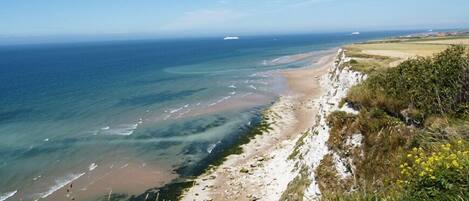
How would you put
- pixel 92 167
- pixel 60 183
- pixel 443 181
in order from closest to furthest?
pixel 443 181 → pixel 60 183 → pixel 92 167

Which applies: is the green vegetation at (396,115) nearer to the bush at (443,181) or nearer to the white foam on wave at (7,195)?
the bush at (443,181)

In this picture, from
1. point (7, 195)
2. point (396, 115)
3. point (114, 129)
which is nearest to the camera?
point (396, 115)

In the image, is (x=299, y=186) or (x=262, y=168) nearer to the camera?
(x=299, y=186)

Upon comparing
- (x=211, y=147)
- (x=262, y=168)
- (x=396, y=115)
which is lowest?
(x=211, y=147)

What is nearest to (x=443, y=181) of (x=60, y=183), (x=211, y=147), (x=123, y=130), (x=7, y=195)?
(x=60, y=183)

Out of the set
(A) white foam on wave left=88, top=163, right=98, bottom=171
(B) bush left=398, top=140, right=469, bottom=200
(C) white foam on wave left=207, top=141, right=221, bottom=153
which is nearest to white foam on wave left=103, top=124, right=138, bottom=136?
(A) white foam on wave left=88, top=163, right=98, bottom=171

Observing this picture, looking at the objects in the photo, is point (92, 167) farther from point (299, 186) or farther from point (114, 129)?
point (299, 186)

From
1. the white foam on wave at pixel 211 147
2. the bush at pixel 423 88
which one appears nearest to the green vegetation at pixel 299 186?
the bush at pixel 423 88
